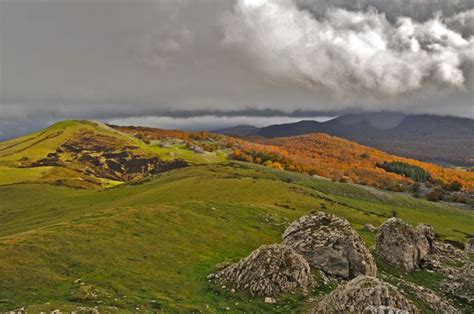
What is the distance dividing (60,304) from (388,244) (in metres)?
44.8

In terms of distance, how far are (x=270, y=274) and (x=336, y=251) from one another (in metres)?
11.2

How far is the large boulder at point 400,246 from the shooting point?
55719mm

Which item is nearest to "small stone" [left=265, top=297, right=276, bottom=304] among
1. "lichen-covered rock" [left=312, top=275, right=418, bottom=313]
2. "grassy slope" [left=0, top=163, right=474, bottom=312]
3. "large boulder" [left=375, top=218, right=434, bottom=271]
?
"grassy slope" [left=0, top=163, right=474, bottom=312]

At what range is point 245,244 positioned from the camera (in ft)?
189

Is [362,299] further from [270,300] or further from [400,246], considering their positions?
[400,246]

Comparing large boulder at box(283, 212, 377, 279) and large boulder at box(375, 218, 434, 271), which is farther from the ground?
large boulder at box(283, 212, 377, 279)

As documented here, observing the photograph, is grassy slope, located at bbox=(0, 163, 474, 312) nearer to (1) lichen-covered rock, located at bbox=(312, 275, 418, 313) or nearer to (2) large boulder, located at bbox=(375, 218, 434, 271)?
(1) lichen-covered rock, located at bbox=(312, 275, 418, 313)

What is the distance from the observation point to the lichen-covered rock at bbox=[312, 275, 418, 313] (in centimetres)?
3012

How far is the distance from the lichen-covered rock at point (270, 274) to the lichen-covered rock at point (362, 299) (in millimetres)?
5765

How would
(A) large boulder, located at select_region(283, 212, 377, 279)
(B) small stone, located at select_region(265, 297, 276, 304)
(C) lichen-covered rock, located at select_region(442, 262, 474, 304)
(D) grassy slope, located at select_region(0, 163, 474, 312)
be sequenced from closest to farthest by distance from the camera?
1. (D) grassy slope, located at select_region(0, 163, 474, 312)
2. (B) small stone, located at select_region(265, 297, 276, 304)
3. (A) large boulder, located at select_region(283, 212, 377, 279)
4. (C) lichen-covered rock, located at select_region(442, 262, 474, 304)

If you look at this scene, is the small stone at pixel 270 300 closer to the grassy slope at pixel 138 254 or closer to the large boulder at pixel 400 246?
the grassy slope at pixel 138 254

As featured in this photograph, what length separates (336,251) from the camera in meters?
45.1

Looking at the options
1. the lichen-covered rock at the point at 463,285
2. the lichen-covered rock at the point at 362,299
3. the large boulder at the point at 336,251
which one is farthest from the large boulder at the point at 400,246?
the lichen-covered rock at the point at 362,299

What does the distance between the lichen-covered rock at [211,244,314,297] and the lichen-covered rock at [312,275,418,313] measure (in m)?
5.77
